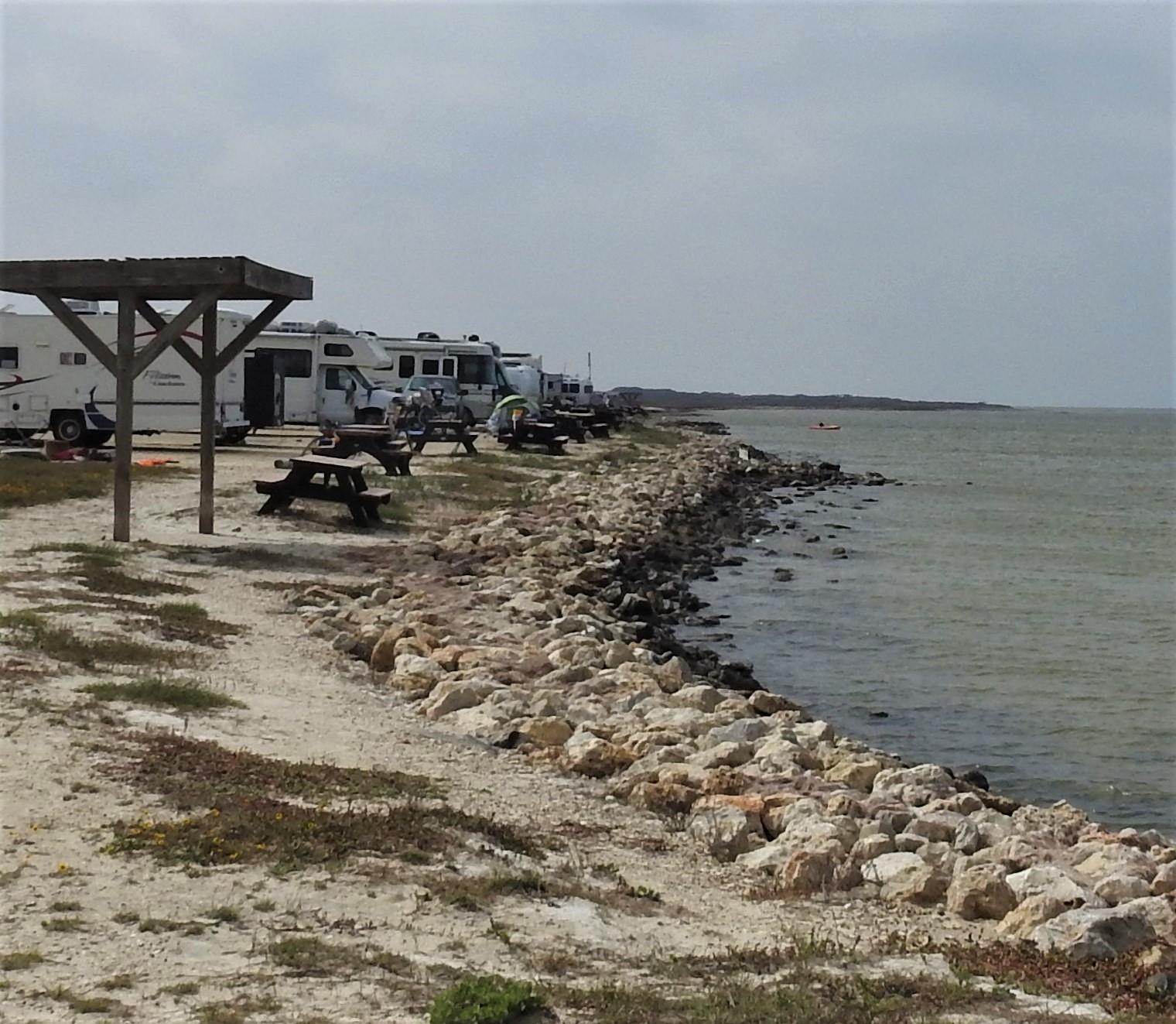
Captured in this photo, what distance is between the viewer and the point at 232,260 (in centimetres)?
1470

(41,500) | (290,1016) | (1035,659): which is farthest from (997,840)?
(41,500)

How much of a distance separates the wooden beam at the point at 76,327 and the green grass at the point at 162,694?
746 cm

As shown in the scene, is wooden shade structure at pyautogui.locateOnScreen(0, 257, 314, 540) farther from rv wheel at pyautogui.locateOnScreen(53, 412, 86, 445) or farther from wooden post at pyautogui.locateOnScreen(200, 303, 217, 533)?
rv wheel at pyautogui.locateOnScreen(53, 412, 86, 445)

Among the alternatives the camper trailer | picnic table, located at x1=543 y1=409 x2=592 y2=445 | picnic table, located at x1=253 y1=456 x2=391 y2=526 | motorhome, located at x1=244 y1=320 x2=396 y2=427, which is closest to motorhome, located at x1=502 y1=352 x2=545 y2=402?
picnic table, located at x1=543 y1=409 x2=592 y2=445

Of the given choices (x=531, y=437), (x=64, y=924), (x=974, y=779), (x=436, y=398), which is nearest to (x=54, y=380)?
(x=436, y=398)

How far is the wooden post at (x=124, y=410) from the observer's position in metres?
14.8

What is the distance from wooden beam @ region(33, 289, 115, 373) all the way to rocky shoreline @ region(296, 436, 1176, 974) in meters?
3.73

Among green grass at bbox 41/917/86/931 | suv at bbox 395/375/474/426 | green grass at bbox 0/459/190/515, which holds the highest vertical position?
suv at bbox 395/375/474/426

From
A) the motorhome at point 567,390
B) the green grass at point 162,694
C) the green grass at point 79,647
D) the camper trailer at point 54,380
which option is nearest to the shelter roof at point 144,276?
the green grass at point 79,647

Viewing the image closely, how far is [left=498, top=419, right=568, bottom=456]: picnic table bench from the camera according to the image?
122 feet

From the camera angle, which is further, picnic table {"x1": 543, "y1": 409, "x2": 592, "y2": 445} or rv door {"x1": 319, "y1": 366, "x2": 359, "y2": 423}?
picnic table {"x1": 543, "y1": 409, "x2": 592, "y2": 445}

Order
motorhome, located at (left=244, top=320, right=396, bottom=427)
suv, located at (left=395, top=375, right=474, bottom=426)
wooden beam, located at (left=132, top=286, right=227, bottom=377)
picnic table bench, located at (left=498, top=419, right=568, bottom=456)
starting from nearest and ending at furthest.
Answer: wooden beam, located at (left=132, top=286, right=227, bottom=377) → motorhome, located at (left=244, top=320, right=396, bottom=427) → suv, located at (left=395, top=375, right=474, bottom=426) → picnic table bench, located at (left=498, top=419, right=568, bottom=456)

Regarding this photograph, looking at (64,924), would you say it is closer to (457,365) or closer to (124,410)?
(124,410)

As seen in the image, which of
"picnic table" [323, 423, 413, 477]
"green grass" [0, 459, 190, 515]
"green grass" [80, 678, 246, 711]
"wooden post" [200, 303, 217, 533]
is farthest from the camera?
"picnic table" [323, 423, 413, 477]
